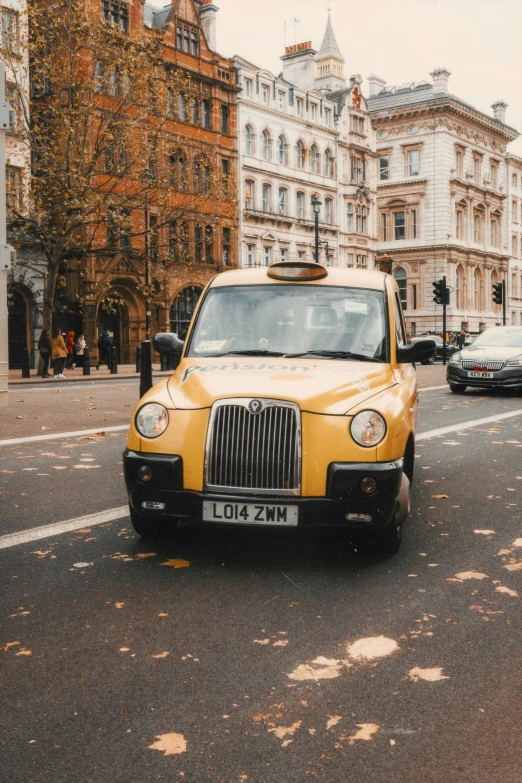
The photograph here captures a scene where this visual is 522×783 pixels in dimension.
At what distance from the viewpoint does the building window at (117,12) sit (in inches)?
1711

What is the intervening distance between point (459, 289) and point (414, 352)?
2747 inches

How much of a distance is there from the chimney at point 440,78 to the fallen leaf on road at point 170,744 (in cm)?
7652

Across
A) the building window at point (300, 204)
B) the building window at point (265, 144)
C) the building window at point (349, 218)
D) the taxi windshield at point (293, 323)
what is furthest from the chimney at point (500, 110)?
the taxi windshield at point (293, 323)

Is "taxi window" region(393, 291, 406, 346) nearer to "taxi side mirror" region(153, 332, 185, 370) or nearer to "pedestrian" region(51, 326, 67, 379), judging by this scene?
"taxi side mirror" region(153, 332, 185, 370)

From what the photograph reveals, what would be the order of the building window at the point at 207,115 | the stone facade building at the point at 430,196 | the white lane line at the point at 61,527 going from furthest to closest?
the stone facade building at the point at 430,196 < the building window at the point at 207,115 < the white lane line at the point at 61,527

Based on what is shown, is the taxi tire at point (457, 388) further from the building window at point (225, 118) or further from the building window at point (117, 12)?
the building window at point (225, 118)

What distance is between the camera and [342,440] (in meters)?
5.29

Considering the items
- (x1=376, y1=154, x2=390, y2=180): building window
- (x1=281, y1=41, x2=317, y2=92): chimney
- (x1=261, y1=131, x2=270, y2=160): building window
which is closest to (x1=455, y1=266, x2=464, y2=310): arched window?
(x1=376, y1=154, x2=390, y2=180): building window

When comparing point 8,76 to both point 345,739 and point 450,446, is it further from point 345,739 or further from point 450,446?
point 345,739

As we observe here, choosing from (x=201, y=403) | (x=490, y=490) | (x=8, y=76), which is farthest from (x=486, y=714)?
(x=8, y=76)

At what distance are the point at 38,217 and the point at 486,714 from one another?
29.5m

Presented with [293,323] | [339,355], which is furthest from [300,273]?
[339,355]

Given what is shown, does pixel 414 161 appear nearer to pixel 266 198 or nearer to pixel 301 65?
pixel 301 65

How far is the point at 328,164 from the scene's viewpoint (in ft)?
201
